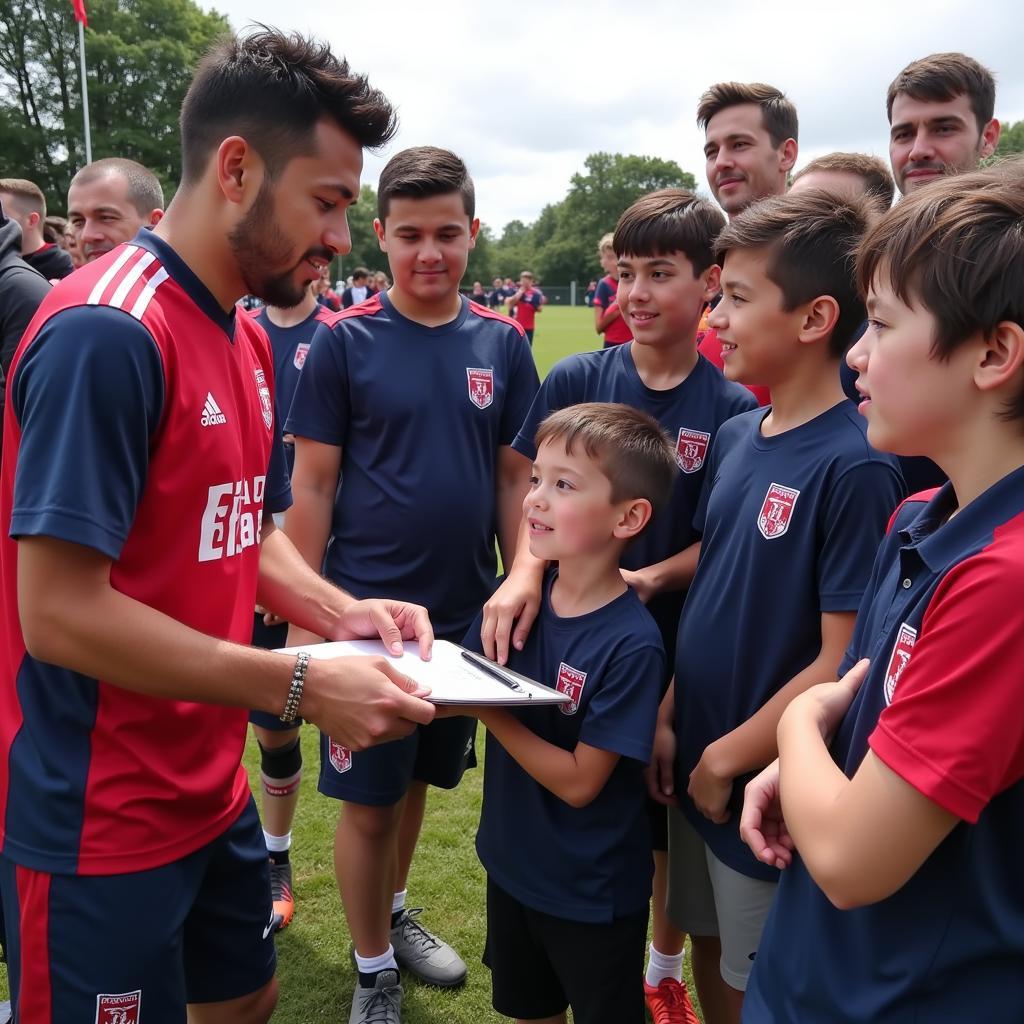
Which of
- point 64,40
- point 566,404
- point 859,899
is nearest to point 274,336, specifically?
point 566,404

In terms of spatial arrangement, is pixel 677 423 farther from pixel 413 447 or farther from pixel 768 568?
pixel 413 447

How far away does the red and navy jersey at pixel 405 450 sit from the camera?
2975 mm

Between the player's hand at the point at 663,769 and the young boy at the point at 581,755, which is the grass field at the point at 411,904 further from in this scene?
the player's hand at the point at 663,769

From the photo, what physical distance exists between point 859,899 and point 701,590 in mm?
1054

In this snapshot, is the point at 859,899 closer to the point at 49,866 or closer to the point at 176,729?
the point at 176,729

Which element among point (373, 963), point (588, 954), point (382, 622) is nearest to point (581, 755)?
Result: point (588, 954)

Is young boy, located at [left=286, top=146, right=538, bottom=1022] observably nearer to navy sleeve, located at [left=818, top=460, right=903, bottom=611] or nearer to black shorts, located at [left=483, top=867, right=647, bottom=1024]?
black shorts, located at [left=483, top=867, right=647, bottom=1024]

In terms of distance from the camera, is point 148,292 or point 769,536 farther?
point 769,536

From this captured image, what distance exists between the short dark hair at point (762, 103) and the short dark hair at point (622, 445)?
254 cm

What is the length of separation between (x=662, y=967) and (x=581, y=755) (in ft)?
4.21

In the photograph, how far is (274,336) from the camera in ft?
15.1

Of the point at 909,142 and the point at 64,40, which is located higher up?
the point at 64,40

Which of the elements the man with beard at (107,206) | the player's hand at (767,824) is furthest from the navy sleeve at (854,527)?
the man with beard at (107,206)

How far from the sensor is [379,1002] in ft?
9.14
